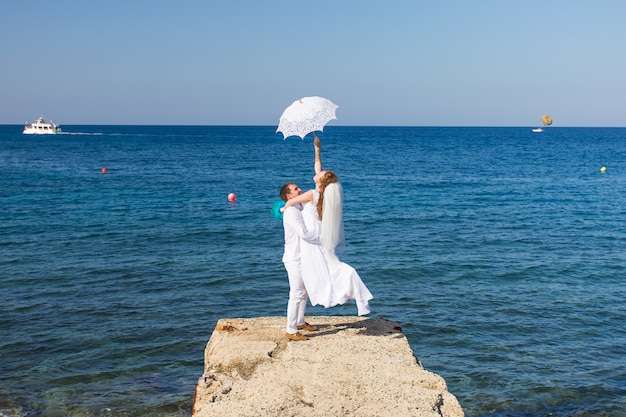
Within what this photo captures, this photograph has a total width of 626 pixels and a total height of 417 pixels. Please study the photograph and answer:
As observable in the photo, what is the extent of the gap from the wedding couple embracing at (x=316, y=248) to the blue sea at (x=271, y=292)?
112 inches

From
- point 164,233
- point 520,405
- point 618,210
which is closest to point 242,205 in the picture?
point 164,233

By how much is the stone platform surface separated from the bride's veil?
1.29m

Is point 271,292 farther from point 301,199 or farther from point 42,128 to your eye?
point 42,128

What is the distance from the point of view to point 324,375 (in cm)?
748

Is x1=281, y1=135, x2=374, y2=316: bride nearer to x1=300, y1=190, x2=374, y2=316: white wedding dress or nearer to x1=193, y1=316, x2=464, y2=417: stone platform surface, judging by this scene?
x1=300, y1=190, x2=374, y2=316: white wedding dress

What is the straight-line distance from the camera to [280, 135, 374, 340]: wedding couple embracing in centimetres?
870

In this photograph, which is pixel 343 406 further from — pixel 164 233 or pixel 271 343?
pixel 164 233

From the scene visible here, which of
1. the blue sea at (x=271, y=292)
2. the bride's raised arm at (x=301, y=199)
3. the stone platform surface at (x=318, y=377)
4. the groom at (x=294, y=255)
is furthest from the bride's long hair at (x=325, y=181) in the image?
the blue sea at (x=271, y=292)

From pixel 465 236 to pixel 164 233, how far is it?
11759 millimetres

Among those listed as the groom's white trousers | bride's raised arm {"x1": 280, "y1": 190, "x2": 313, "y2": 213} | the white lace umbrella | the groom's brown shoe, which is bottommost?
the groom's brown shoe

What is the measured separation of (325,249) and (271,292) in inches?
290

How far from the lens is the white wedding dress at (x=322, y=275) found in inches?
346

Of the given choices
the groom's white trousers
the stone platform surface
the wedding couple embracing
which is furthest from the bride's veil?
the stone platform surface

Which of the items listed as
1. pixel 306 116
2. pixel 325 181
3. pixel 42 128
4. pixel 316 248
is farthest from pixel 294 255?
pixel 42 128
